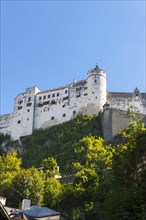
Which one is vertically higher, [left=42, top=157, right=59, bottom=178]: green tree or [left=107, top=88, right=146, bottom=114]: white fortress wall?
[left=107, top=88, right=146, bottom=114]: white fortress wall

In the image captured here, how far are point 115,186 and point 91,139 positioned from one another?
40869 millimetres

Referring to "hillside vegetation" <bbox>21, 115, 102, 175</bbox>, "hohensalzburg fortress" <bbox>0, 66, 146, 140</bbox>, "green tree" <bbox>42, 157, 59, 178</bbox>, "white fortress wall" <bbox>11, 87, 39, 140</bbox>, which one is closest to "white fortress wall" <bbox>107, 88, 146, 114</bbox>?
"hohensalzburg fortress" <bbox>0, 66, 146, 140</bbox>

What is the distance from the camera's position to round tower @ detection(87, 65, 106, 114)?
2781 inches

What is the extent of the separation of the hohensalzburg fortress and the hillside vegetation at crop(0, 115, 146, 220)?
2.70 metres

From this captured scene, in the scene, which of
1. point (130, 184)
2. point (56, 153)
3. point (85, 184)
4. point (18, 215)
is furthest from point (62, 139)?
point (130, 184)

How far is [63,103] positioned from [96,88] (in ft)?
21.9

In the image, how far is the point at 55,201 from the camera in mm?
38750

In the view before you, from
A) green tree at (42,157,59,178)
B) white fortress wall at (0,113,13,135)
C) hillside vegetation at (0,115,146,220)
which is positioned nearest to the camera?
hillside vegetation at (0,115,146,220)

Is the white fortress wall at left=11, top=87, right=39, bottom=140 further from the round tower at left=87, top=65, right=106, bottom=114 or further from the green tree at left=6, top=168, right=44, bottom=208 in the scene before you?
the green tree at left=6, top=168, right=44, bottom=208

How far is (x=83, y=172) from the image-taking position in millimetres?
44469

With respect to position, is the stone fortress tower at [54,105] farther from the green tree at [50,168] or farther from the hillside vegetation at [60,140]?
the green tree at [50,168]

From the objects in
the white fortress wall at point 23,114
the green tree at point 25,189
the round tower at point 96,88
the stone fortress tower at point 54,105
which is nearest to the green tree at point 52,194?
the green tree at point 25,189

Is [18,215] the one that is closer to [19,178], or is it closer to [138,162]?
[138,162]

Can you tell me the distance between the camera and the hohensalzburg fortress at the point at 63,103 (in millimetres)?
71938
